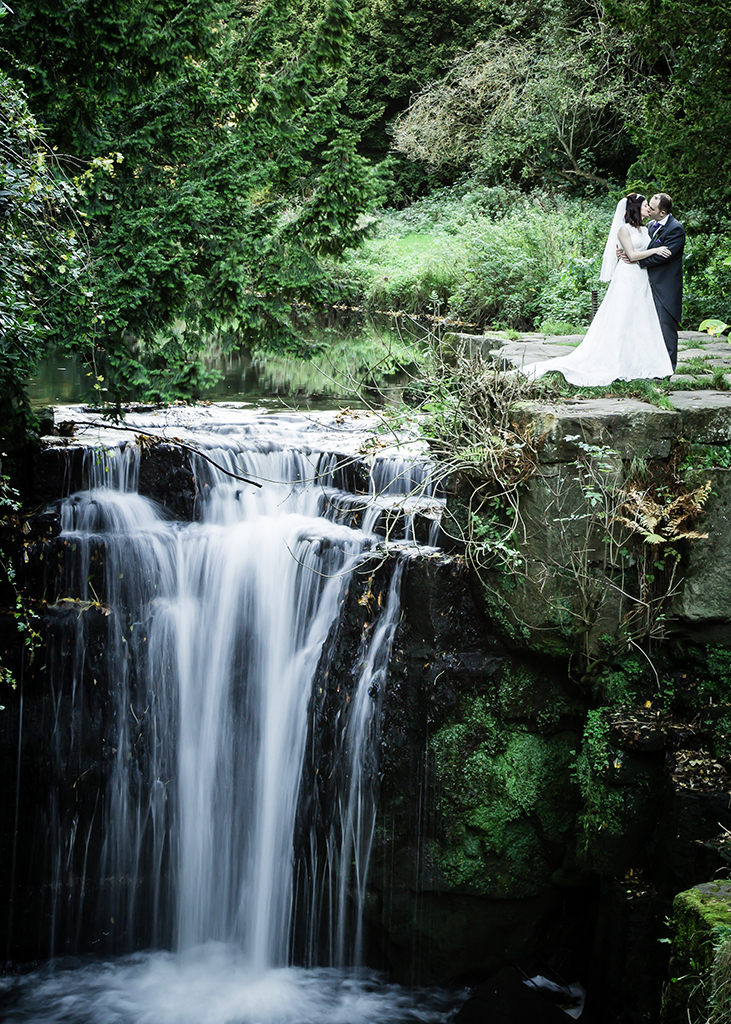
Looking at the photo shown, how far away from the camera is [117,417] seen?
6.43 meters

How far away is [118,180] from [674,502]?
4.80 metres

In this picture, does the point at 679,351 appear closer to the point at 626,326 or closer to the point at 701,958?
the point at 626,326

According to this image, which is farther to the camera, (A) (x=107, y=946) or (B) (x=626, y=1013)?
(A) (x=107, y=946)

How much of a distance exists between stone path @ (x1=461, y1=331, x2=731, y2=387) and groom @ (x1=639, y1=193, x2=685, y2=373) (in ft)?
1.17

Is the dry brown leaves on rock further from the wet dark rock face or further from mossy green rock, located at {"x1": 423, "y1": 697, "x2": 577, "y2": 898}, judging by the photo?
mossy green rock, located at {"x1": 423, "y1": 697, "x2": 577, "y2": 898}

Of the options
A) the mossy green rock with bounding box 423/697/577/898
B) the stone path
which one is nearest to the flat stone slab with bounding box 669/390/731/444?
the stone path

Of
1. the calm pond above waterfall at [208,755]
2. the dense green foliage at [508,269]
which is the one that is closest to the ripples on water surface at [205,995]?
the calm pond above waterfall at [208,755]

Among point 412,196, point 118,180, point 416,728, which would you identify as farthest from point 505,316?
point 412,196

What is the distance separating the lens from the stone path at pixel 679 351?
6.68 m

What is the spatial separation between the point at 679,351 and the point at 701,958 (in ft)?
19.4

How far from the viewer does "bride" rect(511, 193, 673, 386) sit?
21.2 ft

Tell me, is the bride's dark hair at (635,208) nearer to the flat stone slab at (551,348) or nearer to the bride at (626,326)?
the bride at (626,326)

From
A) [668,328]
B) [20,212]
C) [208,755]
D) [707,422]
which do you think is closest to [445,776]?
[208,755]

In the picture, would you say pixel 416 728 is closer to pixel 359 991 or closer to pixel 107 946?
pixel 359 991
